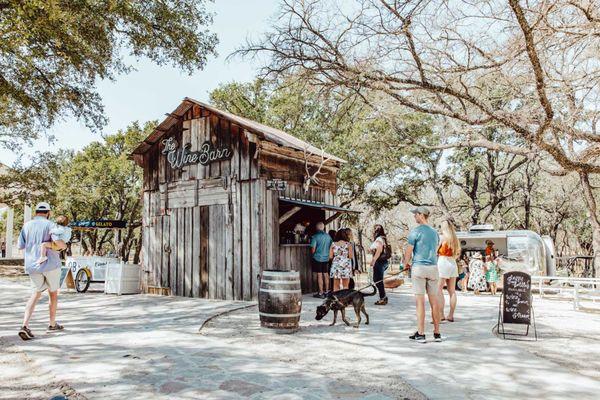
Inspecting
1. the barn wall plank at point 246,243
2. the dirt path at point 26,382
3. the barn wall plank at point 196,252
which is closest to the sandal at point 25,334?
the dirt path at point 26,382

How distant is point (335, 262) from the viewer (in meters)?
10.5

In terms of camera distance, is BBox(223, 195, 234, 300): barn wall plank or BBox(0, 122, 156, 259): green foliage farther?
BBox(0, 122, 156, 259): green foliage

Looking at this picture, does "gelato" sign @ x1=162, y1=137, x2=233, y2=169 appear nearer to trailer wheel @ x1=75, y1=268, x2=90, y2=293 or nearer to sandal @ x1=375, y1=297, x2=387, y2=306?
trailer wheel @ x1=75, y1=268, x2=90, y2=293

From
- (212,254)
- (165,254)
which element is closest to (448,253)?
(212,254)

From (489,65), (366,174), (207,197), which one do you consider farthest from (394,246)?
(489,65)

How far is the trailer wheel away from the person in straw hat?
12.6 meters

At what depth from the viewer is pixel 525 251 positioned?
58.3 feet

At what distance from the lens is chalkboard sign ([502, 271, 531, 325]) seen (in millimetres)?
7270

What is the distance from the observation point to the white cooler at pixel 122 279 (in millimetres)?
13086

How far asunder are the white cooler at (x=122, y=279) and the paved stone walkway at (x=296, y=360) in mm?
4131

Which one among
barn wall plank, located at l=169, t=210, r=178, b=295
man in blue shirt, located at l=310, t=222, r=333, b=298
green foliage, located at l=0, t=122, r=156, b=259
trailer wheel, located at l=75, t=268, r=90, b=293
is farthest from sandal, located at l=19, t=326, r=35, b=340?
green foliage, located at l=0, t=122, r=156, b=259

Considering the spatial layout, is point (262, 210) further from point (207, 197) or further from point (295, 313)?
point (295, 313)

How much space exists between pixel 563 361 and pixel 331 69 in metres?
5.26

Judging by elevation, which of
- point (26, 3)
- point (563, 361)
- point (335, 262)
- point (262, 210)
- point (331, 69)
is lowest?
point (563, 361)
